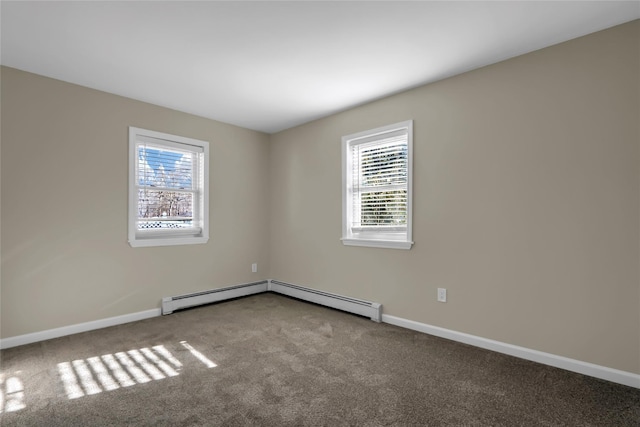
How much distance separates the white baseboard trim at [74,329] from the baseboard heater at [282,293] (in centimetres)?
23

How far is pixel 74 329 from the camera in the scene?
10.3ft

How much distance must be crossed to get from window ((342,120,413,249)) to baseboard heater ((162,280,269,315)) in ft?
5.64

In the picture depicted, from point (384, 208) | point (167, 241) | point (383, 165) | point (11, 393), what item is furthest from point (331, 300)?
point (11, 393)

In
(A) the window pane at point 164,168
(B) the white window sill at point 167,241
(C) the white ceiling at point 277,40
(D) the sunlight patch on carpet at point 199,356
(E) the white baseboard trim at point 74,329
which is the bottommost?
(D) the sunlight patch on carpet at point 199,356

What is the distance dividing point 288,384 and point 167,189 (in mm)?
2785

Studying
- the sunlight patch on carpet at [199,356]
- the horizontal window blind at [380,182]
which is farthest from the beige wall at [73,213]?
the horizontal window blind at [380,182]

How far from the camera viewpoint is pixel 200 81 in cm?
316

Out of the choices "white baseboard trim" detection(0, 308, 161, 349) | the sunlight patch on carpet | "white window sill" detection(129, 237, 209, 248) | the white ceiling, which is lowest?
the sunlight patch on carpet

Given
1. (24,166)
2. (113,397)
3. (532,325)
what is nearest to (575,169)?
(532,325)

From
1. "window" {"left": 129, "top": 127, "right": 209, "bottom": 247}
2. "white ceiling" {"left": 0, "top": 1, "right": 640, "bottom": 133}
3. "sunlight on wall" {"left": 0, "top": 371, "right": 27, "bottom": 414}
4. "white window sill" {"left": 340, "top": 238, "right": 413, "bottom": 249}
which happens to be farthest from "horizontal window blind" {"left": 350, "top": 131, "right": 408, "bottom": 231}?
"sunlight on wall" {"left": 0, "top": 371, "right": 27, "bottom": 414}

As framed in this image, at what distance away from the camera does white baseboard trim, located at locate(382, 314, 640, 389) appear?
2180 millimetres

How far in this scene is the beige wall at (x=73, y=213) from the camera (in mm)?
2863

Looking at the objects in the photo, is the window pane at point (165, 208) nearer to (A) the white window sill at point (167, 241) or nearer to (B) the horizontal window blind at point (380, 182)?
(A) the white window sill at point (167, 241)

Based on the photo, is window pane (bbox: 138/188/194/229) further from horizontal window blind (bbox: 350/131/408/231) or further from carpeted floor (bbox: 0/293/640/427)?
horizontal window blind (bbox: 350/131/408/231)
